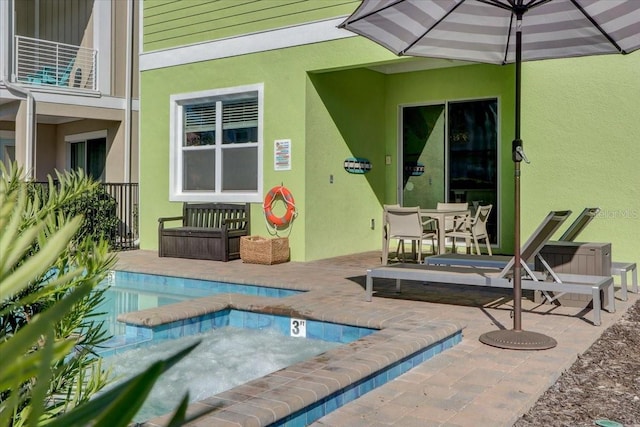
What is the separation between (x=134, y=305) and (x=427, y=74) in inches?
249

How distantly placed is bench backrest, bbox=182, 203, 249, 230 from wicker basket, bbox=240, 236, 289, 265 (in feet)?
1.71

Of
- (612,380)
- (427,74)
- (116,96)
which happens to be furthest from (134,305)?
(116,96)

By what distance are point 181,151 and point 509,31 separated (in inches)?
270

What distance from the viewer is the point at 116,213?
39.7 ft

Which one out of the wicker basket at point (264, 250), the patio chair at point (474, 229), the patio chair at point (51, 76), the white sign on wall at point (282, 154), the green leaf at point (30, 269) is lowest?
the wicker basket at point (264, 250)

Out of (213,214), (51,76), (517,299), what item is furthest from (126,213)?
(517,299)

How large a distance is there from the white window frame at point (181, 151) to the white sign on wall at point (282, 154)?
294 millimetres

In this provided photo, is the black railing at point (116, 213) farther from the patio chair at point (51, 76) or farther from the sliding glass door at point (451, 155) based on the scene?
the sliding glass door at point (451, 155)

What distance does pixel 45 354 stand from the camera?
65cm

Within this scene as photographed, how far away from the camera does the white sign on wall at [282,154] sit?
9.34 meters

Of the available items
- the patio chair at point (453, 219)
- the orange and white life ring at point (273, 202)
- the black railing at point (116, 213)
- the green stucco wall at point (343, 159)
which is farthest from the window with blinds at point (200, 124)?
the patio chair at point (453, 219)

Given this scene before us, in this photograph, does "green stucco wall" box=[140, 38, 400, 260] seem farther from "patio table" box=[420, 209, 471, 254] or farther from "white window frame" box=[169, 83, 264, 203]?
"patio table" box=[420, 209, 471, 254]

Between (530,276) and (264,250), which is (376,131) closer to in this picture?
(264,250)

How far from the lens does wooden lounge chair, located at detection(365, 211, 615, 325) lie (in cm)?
498
